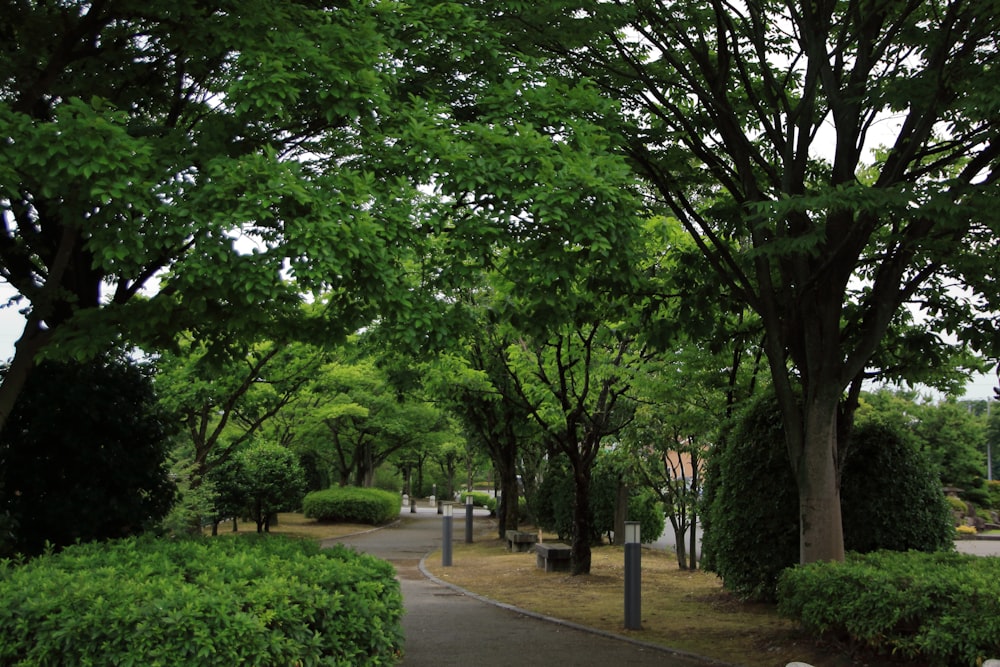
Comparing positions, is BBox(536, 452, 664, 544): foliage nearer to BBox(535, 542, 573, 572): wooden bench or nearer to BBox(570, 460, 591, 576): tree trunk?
BBox(535, 542, 573, 572): wooden bench

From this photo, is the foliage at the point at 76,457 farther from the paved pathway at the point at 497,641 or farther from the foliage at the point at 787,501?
the foliage at the point at 787,501

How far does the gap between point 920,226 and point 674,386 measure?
647cm

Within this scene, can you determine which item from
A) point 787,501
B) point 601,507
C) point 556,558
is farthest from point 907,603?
point 601,507

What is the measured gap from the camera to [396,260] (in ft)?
22.9

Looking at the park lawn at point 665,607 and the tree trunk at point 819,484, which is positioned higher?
the tree trunk at point 819,484

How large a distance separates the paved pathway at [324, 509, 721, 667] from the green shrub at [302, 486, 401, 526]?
2243cm

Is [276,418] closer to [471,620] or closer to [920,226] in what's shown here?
[471,620]

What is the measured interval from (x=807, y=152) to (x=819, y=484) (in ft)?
11.5

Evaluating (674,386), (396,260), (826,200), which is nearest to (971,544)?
(674,386)

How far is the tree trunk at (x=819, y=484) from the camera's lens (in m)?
8.67

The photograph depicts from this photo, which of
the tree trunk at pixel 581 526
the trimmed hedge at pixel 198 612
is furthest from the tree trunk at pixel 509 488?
the trimmed hedge at pixel 198 612

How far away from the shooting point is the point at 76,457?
9.13m

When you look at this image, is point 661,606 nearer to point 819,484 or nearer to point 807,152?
point 819,484

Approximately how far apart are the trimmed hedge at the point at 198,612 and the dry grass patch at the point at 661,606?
4.23 m
